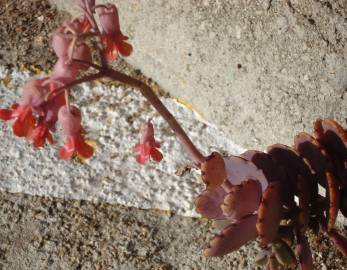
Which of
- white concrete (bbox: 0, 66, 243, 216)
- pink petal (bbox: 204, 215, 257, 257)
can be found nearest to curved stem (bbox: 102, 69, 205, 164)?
pink petal (bbox: 204, 215, 257, 257)

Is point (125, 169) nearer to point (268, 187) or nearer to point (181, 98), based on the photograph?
point (181, 98)

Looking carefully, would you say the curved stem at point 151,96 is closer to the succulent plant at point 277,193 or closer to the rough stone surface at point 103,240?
the succulent plant at point 277,193

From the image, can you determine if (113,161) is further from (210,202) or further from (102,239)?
(210,202)

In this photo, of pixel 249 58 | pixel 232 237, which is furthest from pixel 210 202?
pixel 249 58

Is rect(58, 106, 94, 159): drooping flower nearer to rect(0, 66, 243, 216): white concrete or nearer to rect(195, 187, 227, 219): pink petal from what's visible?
rect(195, 187, 227, 219): pink petal

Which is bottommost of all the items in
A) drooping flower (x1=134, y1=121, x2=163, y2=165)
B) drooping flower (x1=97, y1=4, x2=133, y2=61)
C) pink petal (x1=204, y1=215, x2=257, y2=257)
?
pink petal (x1=204, y1=215, x2=257, y2=257)

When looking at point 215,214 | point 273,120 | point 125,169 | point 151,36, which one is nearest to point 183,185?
point 125,169
